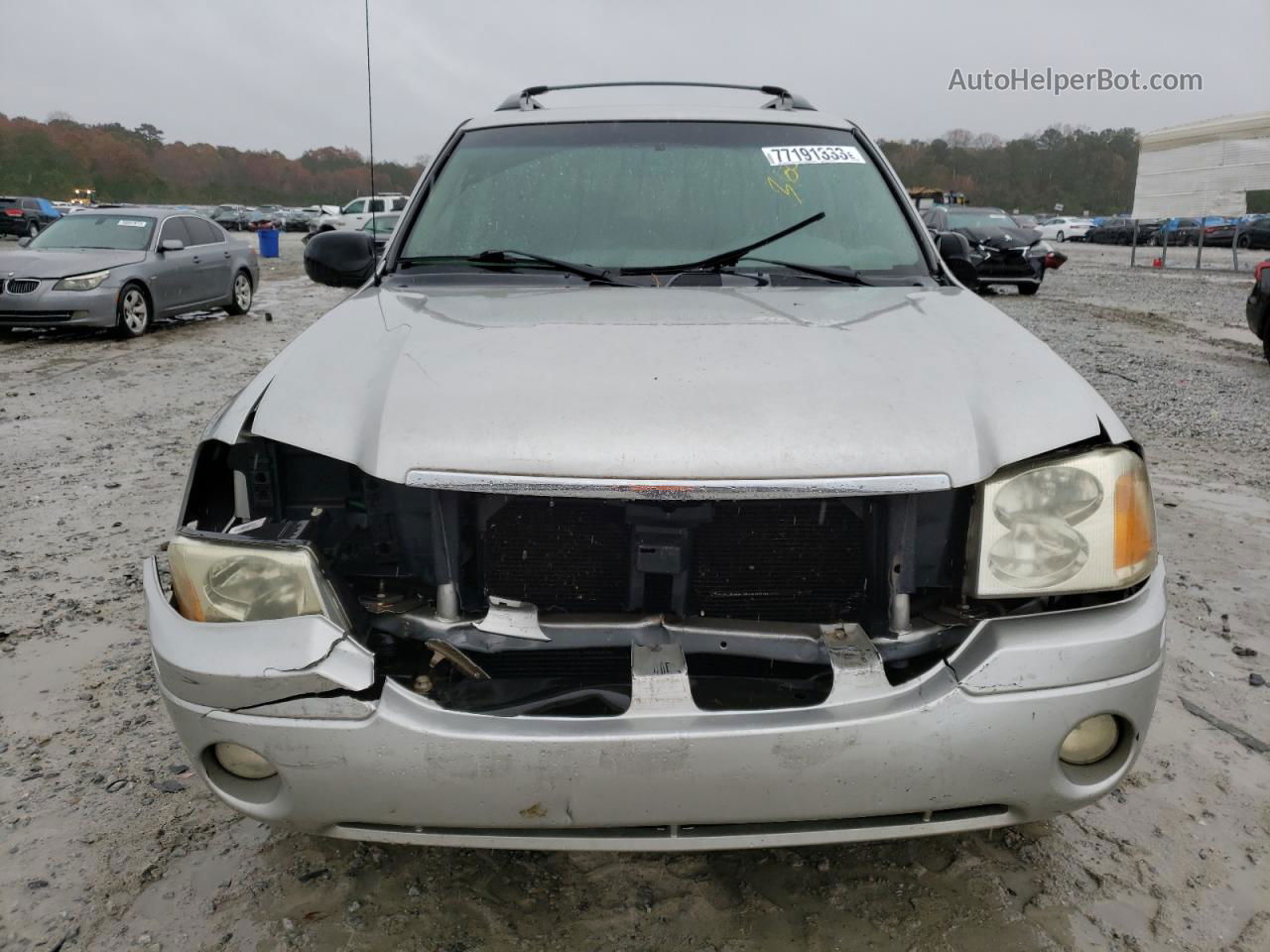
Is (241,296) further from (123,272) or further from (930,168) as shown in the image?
(930,168)

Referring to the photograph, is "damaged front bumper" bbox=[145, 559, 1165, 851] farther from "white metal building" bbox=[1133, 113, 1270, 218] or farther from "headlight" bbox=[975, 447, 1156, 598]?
"white metal building" bbox=[1133, 113, 1270, 218]

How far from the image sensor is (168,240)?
35.1ft

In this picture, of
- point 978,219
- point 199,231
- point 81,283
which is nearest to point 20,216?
point 199,231

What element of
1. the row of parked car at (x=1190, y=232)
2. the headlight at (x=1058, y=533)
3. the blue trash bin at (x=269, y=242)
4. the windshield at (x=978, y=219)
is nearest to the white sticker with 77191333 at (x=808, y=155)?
the headlight at (x=1058, y=533)

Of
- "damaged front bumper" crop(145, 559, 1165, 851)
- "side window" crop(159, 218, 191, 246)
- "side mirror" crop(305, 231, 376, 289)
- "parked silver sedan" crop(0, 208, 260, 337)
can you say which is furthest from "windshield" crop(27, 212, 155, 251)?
"damaged front bumper" crop(145, 559, 1165, 851)

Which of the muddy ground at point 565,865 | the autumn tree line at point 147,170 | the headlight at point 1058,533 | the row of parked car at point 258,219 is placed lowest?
the muddy ground at point 565,865

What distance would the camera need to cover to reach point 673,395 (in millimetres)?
1691

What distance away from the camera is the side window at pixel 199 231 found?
11.5m

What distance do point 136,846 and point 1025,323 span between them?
11.2 meters

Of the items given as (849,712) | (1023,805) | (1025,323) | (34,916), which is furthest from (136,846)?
(1025,323)

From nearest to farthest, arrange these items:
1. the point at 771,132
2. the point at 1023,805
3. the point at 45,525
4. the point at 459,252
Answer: the point at 1023,805 < the point at 459,252 < the point at 771,132 < the point at 45,525

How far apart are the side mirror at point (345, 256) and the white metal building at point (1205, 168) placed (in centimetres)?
2289

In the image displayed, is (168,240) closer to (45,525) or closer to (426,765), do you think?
(45,525)

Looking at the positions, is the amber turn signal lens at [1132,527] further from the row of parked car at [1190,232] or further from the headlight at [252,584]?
the row of parked car at [1190,232]
